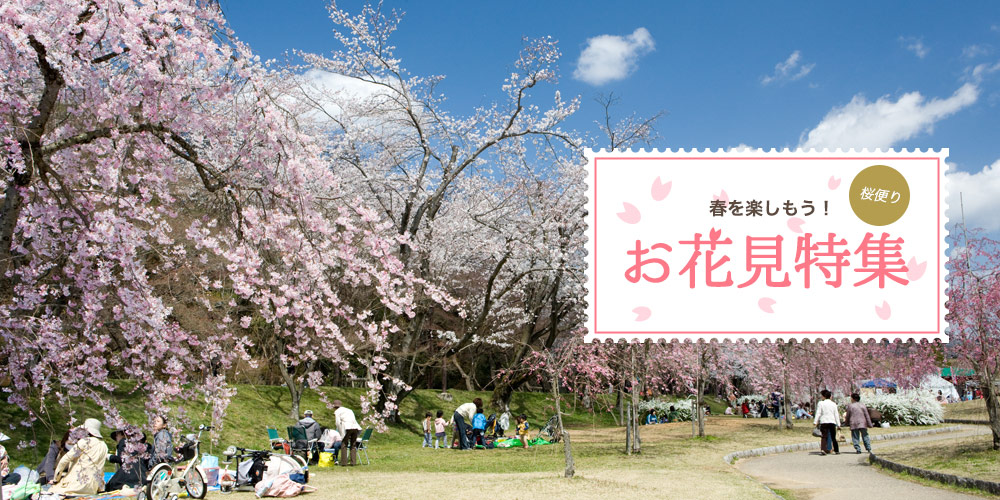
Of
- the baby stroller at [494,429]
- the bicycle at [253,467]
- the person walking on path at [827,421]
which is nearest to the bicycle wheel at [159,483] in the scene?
the bicycle at [253,467]

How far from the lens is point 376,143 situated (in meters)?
22.9

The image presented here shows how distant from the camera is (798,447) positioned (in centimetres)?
1869

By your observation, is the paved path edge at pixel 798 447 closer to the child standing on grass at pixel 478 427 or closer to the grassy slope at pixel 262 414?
the grassy slope at pixel 262 414

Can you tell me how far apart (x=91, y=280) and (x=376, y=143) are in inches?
594

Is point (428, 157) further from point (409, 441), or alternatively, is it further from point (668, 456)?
point (668, 456)

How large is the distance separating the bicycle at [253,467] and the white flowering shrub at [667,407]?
2290 cm

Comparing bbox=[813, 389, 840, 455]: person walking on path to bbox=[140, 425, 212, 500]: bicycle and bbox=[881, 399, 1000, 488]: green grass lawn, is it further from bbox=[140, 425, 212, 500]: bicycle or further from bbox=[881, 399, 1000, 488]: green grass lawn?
bbox=[140, 425, 212, 500]: bicycle

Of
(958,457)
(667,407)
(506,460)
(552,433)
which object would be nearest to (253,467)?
(506,460)

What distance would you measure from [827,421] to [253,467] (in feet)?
39.1

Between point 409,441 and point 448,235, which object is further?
point 448,235

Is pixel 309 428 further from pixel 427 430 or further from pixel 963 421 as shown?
pixel 963 421

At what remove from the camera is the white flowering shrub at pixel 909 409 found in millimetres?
26484

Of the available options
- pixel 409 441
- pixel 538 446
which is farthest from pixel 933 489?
pixel 409 441

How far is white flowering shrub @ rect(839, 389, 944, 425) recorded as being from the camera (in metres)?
26.5
